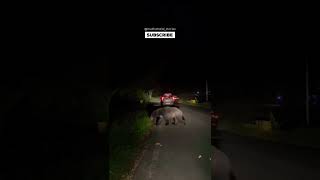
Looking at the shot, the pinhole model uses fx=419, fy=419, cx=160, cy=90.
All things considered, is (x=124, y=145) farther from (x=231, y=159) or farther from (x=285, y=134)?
(x=285, y=134)

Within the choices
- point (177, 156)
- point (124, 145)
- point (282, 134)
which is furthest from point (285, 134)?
point (124, 145)

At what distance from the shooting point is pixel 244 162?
13109 millimetres

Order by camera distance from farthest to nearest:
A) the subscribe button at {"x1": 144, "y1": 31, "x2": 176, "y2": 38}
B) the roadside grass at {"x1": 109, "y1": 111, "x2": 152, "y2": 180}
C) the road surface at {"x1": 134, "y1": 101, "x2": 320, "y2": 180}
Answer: the subscribe button at {"x1": 144, "y1": 31, "x2": 176, "y2": 38}, the road surface at {"x1": 134, "y1": 101, "x2": 320, "y2": 180}, the roadside grass at {"x1": 109, "y1": 111, "x2": 152, "y2": 180}

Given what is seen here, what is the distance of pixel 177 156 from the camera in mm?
14297

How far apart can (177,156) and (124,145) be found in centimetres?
208

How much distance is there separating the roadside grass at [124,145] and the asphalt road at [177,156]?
369 millimetres

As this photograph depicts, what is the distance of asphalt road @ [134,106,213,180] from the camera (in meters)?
11.1

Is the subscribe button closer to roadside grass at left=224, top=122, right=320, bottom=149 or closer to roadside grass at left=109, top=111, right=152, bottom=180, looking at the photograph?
roadside grass at left=109, top=111, right=152, bottom=180

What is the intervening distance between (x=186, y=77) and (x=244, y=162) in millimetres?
59712

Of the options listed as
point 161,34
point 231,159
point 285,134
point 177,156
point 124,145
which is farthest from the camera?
point 285,134

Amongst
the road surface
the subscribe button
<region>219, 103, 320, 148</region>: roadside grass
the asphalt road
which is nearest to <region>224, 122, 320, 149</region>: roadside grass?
<region>219, 103, 320, 148</region>: roadside grass

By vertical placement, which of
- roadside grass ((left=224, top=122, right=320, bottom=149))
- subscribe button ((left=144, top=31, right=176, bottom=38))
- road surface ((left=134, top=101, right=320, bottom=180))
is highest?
subscribe button ((left=144, top=31, right=176, bottom=38))

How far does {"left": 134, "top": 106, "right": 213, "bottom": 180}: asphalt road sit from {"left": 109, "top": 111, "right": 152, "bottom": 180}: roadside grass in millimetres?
369

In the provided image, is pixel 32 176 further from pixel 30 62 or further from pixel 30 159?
pixel 30 62
